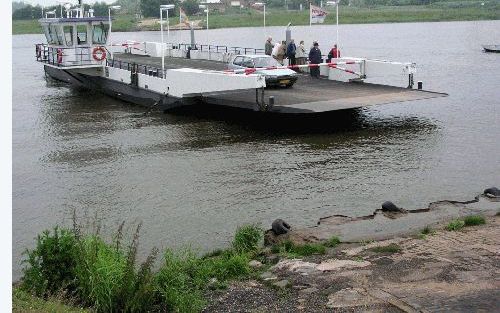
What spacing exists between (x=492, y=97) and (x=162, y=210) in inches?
786

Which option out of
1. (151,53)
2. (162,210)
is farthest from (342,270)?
(151,53)

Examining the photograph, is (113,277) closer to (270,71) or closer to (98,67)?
(270,71)

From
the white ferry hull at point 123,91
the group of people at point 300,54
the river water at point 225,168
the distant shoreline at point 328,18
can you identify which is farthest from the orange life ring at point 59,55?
the distant shoreline at point 328,18

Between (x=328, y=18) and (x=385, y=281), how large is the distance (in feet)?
352

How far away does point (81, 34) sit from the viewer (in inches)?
1320

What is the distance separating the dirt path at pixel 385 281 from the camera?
815 centimetres

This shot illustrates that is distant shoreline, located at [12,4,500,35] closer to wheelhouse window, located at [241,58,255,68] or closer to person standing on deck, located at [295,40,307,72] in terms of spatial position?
person standing on deck, located at [295,40,307,72]

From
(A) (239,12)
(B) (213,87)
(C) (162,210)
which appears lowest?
(C) (162,210)

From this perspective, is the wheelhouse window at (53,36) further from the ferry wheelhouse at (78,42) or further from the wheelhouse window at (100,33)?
the wheelhouse window at (100,33)

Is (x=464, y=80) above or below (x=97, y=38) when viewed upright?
below

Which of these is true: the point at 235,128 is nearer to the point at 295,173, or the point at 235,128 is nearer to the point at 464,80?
the point at 295,173

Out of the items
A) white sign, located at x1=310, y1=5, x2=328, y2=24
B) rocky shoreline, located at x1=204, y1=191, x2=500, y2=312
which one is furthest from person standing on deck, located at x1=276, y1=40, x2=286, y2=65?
rocky shoreline, located at x1=204, y1=191, x2=500, y2=312

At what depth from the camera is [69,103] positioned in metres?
32.2

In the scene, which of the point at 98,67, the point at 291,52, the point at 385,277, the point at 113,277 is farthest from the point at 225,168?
the point at 98,67
